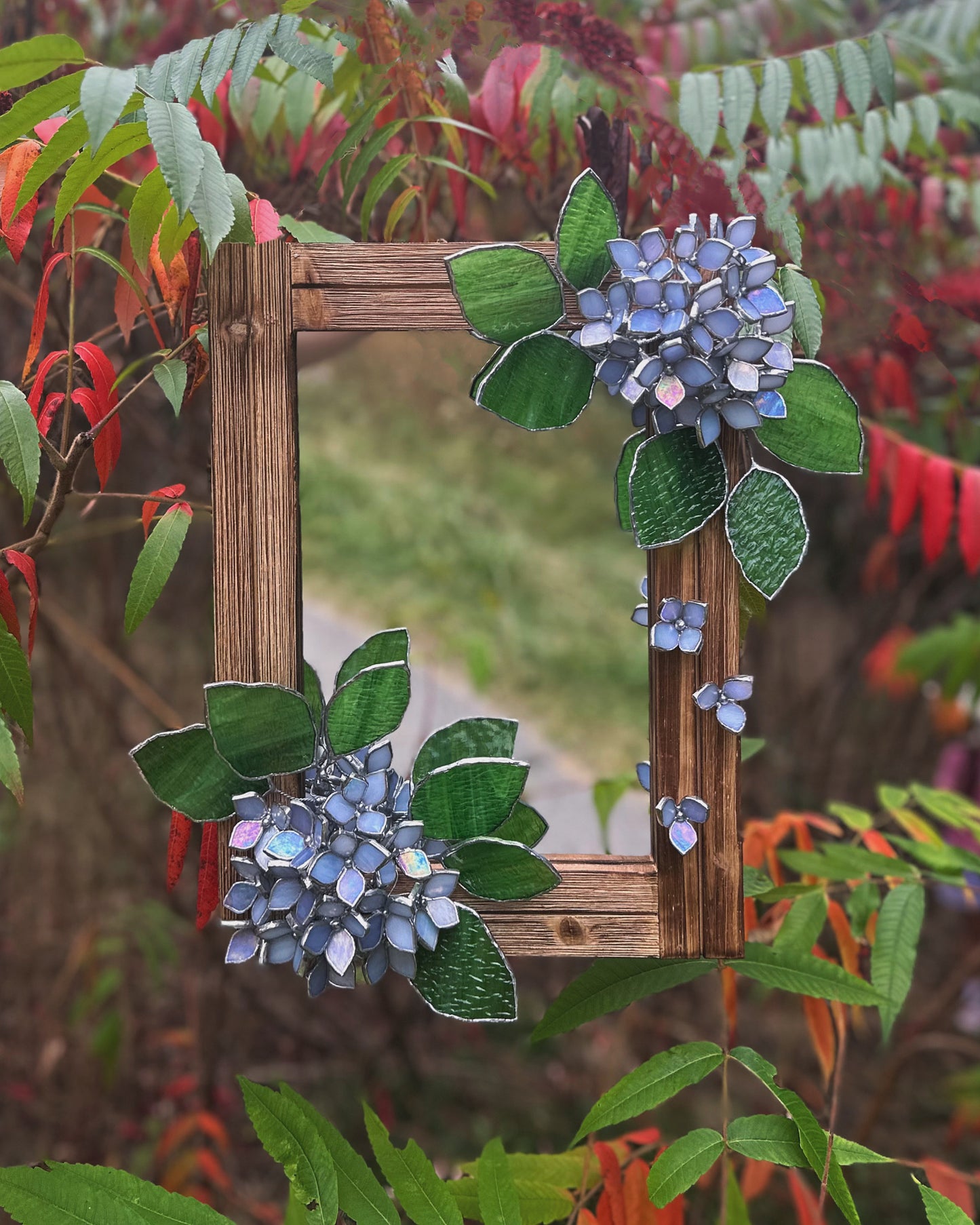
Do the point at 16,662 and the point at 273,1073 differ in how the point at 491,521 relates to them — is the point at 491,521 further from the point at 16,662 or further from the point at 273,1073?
the point at 16,662

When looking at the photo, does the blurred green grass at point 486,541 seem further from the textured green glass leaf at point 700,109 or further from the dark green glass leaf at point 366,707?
the dark green glass leaf at point 366,707

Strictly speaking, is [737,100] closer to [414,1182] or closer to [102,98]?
[102,98]

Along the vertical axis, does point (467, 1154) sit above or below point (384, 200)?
below

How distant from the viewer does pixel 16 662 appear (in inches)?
18.6

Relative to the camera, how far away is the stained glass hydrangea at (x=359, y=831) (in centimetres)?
44

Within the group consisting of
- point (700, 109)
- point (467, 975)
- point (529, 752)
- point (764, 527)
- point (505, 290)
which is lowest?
point (529, 752)

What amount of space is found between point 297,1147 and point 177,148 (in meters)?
0.46

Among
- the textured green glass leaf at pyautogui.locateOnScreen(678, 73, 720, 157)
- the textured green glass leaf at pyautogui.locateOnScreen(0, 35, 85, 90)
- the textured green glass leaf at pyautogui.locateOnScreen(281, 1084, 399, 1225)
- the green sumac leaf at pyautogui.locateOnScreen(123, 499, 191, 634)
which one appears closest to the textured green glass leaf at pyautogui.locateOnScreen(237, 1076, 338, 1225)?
the textured green glass leaf at pyautogui.locateOnScreen(281, 1084, 399, 1225)

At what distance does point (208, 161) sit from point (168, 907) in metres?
1.20

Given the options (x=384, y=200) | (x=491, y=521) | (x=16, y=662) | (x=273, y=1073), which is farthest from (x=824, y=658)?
(x=16, y=662)

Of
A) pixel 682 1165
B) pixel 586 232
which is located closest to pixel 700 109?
pixel 586 232

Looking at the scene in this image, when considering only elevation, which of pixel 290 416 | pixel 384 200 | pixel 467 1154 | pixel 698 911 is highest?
pixel 384 200

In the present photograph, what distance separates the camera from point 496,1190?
48cm

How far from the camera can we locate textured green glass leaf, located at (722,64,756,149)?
2.12 feet
